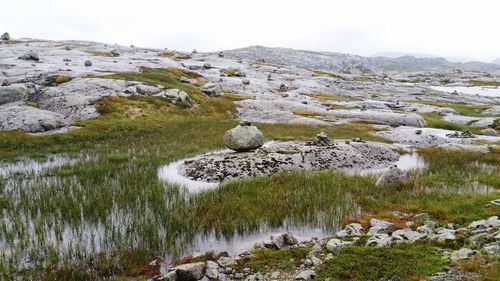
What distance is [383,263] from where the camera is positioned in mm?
13078

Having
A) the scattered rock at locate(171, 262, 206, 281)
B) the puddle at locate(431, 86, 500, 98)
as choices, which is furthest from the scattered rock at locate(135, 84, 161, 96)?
the puddle at locate(431, 86, 500, 98)

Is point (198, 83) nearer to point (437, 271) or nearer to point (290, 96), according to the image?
point (290, 96)

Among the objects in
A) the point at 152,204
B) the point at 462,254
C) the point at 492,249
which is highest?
the point at 492,249

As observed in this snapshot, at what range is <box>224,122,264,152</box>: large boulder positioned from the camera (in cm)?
3569

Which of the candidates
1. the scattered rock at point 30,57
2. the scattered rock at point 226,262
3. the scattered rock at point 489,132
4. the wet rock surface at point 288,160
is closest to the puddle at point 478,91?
the scattered rock at point 489,132

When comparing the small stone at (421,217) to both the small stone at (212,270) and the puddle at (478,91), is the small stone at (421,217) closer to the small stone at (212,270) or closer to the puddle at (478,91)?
the small stone at (212,270)

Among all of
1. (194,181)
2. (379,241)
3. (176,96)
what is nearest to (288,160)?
A: (194,181)

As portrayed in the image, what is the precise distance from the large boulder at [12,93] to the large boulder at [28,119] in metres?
3.33

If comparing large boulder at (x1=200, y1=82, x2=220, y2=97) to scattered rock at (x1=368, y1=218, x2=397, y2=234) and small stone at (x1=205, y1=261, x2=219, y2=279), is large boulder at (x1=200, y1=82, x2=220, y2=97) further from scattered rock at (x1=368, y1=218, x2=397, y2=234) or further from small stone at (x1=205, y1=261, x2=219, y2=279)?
small stone at (x1=205, y1=261, x2=219, y2=279)

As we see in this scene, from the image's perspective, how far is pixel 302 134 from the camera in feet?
164

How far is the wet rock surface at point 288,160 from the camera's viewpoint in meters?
30.3

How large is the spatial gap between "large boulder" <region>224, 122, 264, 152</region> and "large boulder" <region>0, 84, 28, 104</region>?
35224 mm

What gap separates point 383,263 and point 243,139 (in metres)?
23.6

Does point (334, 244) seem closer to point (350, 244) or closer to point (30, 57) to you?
point (350, 244)
